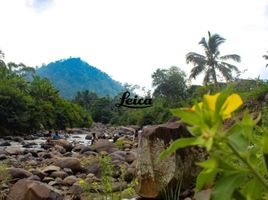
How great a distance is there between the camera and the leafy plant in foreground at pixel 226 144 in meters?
0.43

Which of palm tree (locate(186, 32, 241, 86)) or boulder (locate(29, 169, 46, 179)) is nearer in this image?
boulder (locate(29, 169, 46, 179))

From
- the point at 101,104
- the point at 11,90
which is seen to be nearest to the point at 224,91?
the point at 11,90

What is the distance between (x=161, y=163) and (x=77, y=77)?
128490mm

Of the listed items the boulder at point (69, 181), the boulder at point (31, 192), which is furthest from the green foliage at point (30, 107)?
the boulder at point (31, 192)

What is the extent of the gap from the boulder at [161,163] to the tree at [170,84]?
26668 millimetres

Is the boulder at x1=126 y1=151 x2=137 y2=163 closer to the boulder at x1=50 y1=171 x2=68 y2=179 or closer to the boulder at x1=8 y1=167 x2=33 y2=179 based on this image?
the boulder at x1=50 y1=171 x2=68 y2=179

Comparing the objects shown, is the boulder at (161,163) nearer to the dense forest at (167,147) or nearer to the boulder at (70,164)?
the dense forest at (167,147)

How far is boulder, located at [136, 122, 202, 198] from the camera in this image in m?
4.64

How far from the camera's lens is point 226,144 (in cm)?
44

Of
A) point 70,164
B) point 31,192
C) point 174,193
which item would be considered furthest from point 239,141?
point 70,164

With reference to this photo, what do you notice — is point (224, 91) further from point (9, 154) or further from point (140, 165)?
point (9, 154)

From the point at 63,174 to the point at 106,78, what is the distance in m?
139

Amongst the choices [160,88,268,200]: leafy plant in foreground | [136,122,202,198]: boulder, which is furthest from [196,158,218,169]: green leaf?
[136,122,202,198]: boulder

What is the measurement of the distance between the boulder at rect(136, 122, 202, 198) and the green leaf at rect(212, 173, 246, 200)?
4.11 meters
